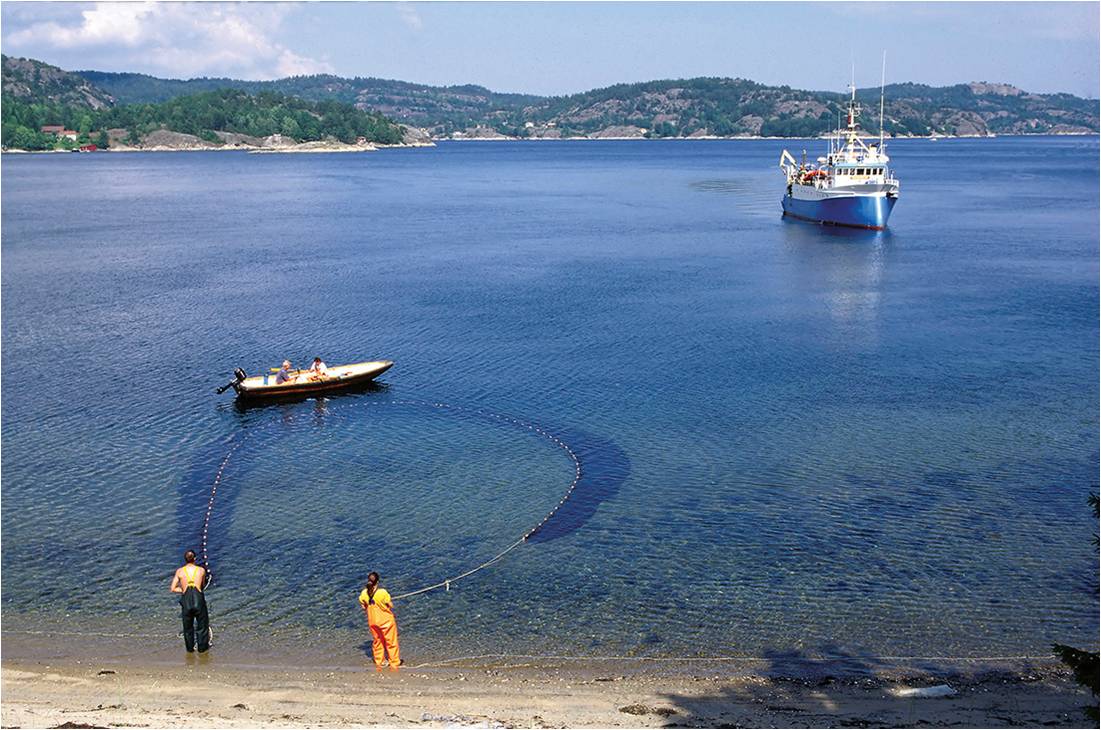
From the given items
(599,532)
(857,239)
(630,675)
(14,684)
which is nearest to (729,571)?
(599,532)

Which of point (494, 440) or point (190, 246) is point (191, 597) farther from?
point (190, 246)

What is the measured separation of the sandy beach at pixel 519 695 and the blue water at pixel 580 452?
139cm

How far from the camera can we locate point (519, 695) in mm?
19812

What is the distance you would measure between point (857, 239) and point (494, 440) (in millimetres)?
63654

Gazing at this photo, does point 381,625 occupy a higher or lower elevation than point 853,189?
lower

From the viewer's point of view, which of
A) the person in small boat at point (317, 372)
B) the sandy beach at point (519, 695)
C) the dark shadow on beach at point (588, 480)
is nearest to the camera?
the sandy beach at point (519, 695)

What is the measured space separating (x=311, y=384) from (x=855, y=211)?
66778 mm

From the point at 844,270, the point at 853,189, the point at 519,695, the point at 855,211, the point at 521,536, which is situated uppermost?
the point at 853,189

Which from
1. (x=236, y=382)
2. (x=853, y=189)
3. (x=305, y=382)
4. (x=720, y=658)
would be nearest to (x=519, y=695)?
(x=720, y=658)

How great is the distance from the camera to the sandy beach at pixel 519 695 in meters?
18.0

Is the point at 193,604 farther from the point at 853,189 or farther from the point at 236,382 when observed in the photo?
the point at 853,189

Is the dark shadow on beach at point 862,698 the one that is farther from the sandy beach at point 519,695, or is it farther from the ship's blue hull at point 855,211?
the ship's blue hull at point 855,211

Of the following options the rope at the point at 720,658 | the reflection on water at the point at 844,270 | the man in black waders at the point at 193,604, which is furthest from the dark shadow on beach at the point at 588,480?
the reflection on water at the point at 844,270

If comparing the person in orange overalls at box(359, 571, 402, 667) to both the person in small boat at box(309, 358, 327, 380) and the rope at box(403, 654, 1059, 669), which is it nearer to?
the rope at box(403, 654, 1059, 669)
